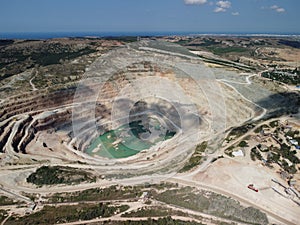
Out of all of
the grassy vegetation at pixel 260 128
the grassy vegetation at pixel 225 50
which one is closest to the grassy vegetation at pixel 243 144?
the grassy vegetation at pixel 260 128

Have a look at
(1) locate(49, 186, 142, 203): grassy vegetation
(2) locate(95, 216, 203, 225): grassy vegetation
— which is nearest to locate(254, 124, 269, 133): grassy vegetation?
(1) locate(49, 186, 142, 203): grassy vegetation

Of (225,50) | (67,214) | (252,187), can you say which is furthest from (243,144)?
(225,50)

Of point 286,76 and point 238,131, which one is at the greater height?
point 286,76

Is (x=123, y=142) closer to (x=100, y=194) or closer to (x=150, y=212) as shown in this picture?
(x=100, y=194)

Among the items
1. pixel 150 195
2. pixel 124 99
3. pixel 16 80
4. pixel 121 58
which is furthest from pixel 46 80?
pixel 150 195

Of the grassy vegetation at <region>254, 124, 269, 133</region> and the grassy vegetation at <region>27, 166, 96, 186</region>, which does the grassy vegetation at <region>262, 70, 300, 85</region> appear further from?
the grassy vegetation at <region>27, 166, 96, 186</region>

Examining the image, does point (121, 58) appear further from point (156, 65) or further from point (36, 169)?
point (36, 169)
